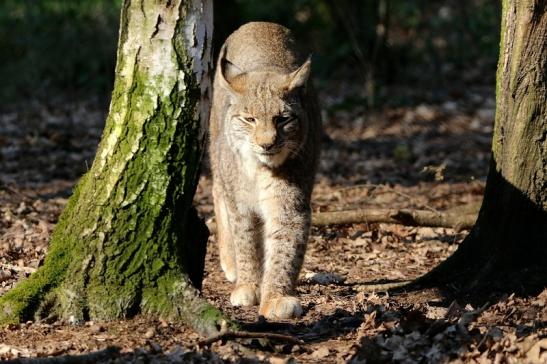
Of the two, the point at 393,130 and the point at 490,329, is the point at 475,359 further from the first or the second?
the point at 393,130

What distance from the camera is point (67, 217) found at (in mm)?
5434

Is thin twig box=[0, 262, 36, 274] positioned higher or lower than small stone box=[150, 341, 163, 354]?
higher

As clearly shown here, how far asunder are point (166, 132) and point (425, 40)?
11.6 m

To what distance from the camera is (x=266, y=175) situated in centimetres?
629

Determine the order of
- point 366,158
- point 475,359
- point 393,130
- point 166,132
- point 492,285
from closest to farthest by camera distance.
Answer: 1. point 475,359
2. point 166,132
3. point 492,285
4. point 366,158
5. point 393,130

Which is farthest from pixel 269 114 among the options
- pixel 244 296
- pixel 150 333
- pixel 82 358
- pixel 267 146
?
pixel 82 358

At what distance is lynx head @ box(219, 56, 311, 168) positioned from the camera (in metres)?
6.11

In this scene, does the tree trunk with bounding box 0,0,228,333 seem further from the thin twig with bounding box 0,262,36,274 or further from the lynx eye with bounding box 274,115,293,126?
the thin twig with bounding box 0,262,36,274

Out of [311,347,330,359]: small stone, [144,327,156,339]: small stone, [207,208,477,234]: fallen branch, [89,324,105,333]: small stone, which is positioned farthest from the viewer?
[207,208,477,234]: fallen branch

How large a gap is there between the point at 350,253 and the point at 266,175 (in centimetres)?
167

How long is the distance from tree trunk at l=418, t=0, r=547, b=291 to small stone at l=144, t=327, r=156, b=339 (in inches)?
84.0

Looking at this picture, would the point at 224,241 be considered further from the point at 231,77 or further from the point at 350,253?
the point at 231,77

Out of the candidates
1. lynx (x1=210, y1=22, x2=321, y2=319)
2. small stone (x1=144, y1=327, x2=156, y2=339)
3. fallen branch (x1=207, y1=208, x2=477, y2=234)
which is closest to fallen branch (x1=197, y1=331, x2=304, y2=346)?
small stone (x1=144, y1=327, x2=156, y2=339)

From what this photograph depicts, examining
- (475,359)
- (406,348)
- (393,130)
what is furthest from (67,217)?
(393,130)
